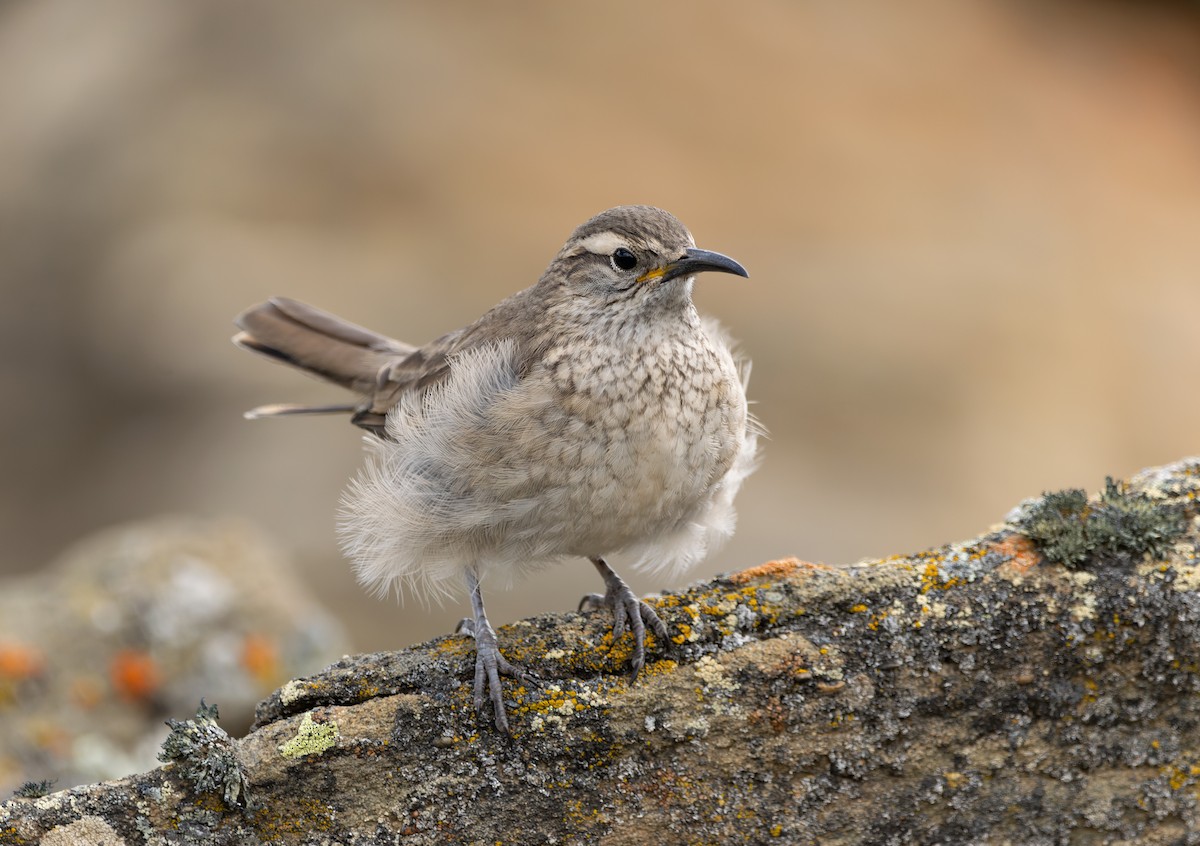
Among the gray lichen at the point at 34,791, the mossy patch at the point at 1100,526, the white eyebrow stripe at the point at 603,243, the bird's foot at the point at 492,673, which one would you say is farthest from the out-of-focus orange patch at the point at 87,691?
the mossy patch at the point at 1100,526

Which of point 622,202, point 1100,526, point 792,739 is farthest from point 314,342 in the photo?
point 622,202

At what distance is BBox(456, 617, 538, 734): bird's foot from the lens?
152 inches

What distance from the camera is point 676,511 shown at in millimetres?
4836

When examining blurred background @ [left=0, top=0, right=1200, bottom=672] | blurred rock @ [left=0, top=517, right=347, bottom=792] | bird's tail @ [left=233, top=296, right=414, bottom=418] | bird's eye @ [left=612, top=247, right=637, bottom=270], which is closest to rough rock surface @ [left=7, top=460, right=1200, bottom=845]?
bird's eye @ [left=612, top=247, right=637, bottom=270]

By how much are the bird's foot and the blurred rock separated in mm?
2026

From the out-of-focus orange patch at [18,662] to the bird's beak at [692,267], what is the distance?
362 centimetres

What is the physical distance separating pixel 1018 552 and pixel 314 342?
13.7 ft

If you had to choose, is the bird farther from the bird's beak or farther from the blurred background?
the blurred background

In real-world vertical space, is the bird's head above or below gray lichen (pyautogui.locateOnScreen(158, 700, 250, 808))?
above

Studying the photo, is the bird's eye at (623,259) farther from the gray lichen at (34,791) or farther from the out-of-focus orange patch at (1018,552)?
the gray lichen at (34,791)

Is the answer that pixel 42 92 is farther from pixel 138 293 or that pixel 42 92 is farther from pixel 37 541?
pixel 37 541

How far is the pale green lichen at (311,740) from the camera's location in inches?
147

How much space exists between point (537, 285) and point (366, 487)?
1214mm

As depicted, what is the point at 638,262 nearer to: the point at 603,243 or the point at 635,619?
the point at 603,243
